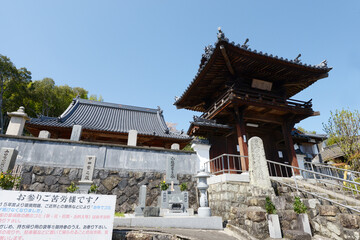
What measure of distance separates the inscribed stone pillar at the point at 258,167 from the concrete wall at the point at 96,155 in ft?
14.1

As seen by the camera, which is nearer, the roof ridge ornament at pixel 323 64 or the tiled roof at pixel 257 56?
the tiled roof at pixel 257 56

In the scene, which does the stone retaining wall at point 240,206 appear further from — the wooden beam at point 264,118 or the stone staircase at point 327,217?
the wooden beam at point 264,118

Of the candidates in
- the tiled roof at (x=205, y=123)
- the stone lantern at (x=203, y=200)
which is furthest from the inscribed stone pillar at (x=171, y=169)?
the tiled roof at (x=205, y=123)

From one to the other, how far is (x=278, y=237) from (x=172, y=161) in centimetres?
606

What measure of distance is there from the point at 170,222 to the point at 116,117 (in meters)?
13.8

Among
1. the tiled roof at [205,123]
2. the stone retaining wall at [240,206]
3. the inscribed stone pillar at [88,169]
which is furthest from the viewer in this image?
the tiled roof at [205,123]

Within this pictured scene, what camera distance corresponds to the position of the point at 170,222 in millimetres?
6469

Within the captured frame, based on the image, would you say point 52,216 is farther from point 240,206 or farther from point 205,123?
point 205,123

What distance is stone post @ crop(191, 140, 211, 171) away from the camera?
11.1m

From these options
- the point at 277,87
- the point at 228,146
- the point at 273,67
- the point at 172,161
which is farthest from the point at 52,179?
the point at 277,87

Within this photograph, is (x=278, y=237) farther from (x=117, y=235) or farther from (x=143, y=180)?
(x=143, y=180)

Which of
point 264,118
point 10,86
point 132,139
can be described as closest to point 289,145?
point 264,118

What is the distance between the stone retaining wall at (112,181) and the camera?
908cm

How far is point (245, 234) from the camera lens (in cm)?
561
